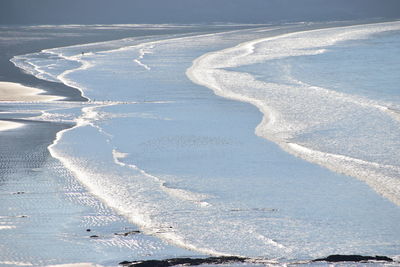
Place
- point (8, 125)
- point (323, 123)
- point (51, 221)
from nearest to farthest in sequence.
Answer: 1. point (51, 221)
2. point (323, 123)
3. point (8, 125)

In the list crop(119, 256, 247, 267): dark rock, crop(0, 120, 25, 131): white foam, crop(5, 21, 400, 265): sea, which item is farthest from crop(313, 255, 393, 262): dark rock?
crop(0, 120, 25, 131): white foam

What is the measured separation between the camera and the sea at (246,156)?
6.45m

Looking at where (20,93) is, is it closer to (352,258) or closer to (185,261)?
(185,261)

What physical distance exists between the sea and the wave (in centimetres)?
2

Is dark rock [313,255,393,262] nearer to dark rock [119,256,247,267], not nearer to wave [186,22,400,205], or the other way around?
dark rock [119,256,247,267]

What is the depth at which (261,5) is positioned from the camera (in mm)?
92062

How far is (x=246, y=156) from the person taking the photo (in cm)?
962

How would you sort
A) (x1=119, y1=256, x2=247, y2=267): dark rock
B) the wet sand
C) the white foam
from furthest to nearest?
1. the white foam
2. the wet sand
3. (x1=119, y1=256, x2=247, y2=267): dark rock

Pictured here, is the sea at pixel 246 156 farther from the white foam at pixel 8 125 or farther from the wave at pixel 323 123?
the white foam at pixel 8 125

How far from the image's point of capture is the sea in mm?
6445

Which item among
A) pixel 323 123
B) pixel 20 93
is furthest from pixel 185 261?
pixel 20 93

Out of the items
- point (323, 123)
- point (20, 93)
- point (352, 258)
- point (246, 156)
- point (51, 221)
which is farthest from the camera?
point (20, 93)

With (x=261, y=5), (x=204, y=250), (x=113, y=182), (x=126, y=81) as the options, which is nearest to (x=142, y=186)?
(x=113, y=182)

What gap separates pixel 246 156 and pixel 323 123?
293cm
